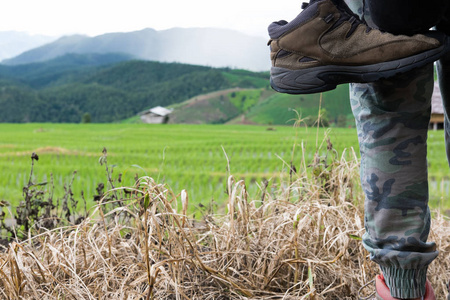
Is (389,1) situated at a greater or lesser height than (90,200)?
greater

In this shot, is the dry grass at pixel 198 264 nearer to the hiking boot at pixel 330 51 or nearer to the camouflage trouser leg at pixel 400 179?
the camouflage trouser leg at pixel 400 179

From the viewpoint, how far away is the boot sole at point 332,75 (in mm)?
1023

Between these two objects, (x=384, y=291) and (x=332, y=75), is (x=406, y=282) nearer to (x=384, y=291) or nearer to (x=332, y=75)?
(x=384, y=291)

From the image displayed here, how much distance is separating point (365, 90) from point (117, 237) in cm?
103

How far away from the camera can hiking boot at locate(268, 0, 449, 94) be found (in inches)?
40.6

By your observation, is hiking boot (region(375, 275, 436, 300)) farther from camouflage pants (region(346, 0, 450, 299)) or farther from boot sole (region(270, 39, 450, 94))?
boot sole (region(270, 39, 450, 94))

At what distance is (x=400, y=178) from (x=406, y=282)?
0.84ft

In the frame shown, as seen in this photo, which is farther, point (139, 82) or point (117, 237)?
point (139, 82)

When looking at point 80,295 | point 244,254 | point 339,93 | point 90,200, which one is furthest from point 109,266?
point 339,93

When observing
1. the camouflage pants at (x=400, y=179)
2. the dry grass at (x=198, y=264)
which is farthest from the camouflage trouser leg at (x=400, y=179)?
the dry grass at (x=198, y=264)

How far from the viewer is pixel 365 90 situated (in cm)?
114

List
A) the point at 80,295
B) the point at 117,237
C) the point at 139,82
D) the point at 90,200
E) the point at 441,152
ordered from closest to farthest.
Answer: the point at 80,295, the point at 117,237, the point at 90,200, the point at 441,152, the point at 139,82

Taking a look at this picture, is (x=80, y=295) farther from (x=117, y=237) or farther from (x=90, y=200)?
(x=90, y=200)

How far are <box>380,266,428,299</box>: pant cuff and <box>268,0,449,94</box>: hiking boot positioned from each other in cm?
48
